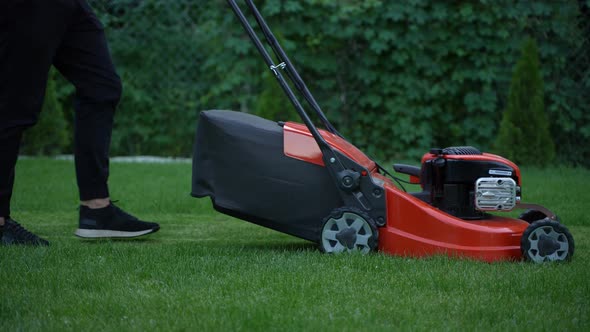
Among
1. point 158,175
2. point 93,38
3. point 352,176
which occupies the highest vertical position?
point 93,38

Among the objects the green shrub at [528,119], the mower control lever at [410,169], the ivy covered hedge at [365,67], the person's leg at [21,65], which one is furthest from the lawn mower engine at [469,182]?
the ivy covered hedge at [365,67]

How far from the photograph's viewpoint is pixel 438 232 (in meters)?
3.56

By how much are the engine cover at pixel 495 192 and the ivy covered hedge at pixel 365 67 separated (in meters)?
4.90

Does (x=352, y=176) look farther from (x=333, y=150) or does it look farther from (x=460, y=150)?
(x=460, y=150)

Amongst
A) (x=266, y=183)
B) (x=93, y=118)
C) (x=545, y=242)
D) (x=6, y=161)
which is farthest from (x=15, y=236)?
(x=545, y=242)

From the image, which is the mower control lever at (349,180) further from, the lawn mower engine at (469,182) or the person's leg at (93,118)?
the person's leg at (93,118)

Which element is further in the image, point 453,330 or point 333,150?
point 333,150

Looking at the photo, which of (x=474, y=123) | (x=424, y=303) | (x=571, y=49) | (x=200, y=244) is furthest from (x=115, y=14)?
(x=424, y=303)

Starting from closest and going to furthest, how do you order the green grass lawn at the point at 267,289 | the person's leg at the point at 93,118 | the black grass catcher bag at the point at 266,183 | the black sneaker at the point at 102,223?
the green grass lawn at the point at 267,289 < the black grass catcher bag at the point at 266,183 < the person's leg at the point at 93,118 < the black sneaker at the point at 102,223

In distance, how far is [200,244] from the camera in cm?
414

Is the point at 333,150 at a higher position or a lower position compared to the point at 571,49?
lower

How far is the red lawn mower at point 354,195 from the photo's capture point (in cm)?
354

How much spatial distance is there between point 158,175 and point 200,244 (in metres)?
3.31

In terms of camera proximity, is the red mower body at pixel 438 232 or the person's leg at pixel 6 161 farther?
the person's leg at pixel 6 161
